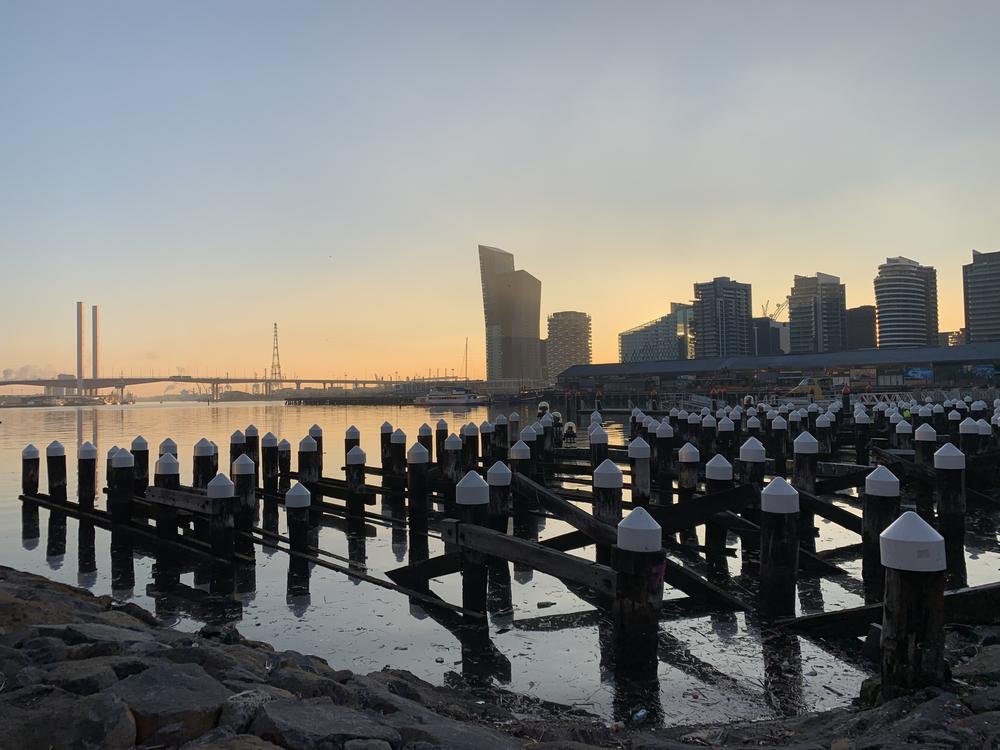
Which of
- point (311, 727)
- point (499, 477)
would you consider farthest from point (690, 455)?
point (311, 727)

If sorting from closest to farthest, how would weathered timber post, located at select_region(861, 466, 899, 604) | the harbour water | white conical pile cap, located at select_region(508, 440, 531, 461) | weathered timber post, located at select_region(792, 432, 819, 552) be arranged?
the harbour water
weathered timber post, located at select_region(861, 466, 899, 604)
weathered timber post, located at select_region(792, 432, 819, 552)
white conical pile cap, located at select_region(508, 440, 531, 461)

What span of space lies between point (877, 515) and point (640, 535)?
16.9 ft

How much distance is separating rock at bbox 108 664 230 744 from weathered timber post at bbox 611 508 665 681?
165 inches

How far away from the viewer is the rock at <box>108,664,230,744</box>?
16.7 feet

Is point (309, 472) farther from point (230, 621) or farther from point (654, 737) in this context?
point (654, 737)

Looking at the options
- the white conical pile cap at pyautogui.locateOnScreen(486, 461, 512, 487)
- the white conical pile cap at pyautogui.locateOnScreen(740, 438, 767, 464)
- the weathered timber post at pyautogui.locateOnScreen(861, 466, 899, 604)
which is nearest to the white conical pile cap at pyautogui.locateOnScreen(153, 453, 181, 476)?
the white conical pile cap at pyautogui.locateOnScreen(486, 461, 512, 487)

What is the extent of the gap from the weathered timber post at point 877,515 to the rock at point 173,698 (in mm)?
9230

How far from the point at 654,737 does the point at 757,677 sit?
94.7 inches

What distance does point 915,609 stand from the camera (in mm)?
5930

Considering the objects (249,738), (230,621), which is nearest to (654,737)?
(249,738)

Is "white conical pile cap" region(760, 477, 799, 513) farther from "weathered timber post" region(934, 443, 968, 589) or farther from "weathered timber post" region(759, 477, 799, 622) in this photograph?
"weathered timber post" region(934, 443, 968, 589)

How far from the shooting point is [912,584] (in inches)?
234

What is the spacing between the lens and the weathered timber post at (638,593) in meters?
7.88

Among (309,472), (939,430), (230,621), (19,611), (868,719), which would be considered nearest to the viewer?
(868,719)
